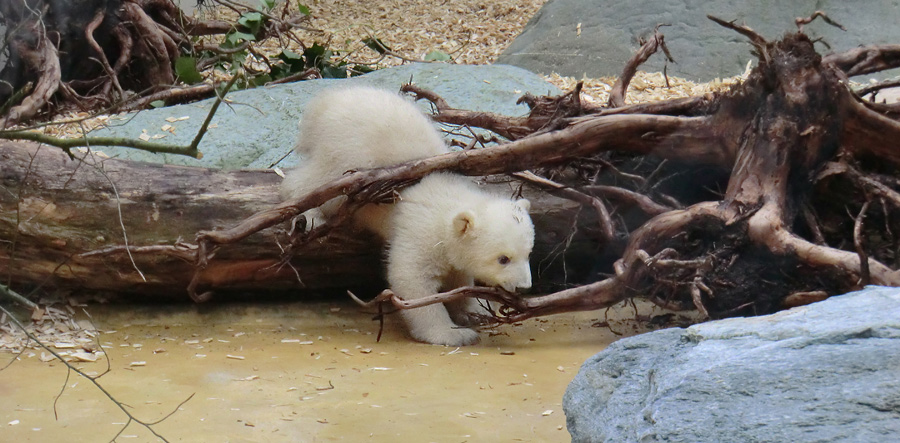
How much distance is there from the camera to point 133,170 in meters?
5.20

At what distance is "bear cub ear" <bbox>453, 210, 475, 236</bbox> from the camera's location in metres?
4.84

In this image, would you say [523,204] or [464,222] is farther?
[523,204]

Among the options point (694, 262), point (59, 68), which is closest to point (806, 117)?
point (694, 262)

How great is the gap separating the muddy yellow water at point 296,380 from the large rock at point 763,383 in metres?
0.72

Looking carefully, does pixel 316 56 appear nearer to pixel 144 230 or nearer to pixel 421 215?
pixel 144 230

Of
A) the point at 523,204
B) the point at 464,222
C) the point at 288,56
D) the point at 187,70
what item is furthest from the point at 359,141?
the point at 288,56

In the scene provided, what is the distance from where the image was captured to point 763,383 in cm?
230

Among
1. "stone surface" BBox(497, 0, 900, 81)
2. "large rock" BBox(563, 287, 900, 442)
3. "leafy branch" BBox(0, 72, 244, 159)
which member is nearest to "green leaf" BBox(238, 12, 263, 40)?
"stone surface" BBox(497, 0, 900, 81)

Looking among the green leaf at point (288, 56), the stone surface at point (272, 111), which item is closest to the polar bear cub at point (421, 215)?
the stone surface at point (272, 111)

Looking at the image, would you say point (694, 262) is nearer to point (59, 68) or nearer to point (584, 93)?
point (584, 93)

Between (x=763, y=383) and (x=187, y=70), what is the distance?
807 cm

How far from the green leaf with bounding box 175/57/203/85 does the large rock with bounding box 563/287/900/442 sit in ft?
24.2

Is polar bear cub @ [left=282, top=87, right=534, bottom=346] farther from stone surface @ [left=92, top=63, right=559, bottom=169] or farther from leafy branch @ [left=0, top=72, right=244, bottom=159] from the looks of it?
leafy branch @ [left=0, top=72, right=244, bottom=159]

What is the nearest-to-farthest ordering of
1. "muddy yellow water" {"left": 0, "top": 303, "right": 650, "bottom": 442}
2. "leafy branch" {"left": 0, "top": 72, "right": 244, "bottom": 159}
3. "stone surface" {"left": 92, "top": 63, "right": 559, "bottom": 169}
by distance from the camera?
"leafy branch" {"left": 0, "top": 72, "right": 244, "bottom": 159} → "muddy yellow water" {"left": 0, "top": 303, "right": 650, "bottom": 442} → "stone surface" {"left": 92, "top": 63, "right": 559, "bottom": 169}
